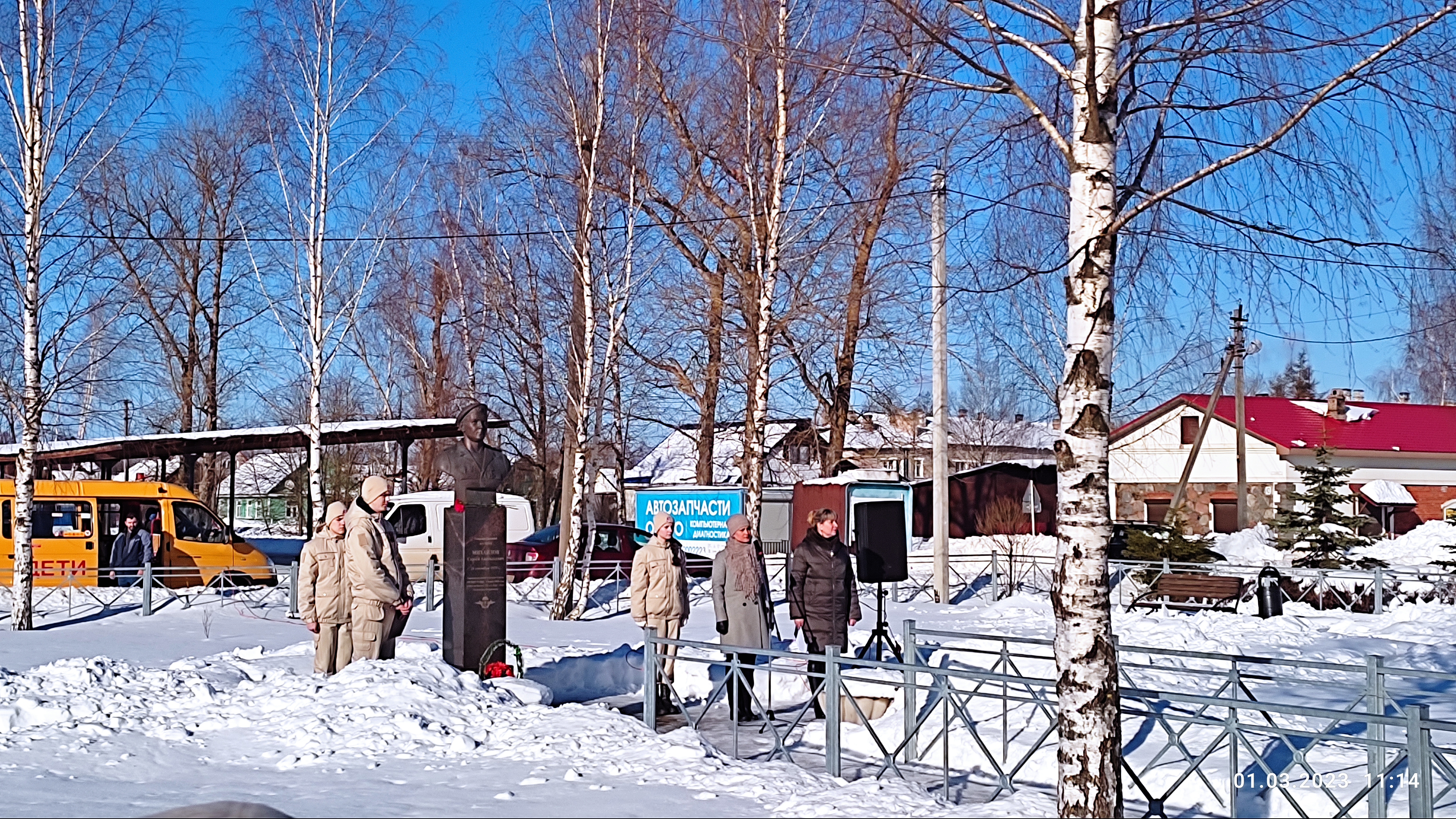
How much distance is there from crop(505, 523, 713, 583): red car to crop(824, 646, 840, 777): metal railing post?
15.0 meters

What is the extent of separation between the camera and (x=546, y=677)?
12.7 meters

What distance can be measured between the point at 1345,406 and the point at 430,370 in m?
33.7

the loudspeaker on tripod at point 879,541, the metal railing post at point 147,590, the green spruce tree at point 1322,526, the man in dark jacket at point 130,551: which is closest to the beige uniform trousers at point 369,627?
the loudspeaker on tripod at point 879,541

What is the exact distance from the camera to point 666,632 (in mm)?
11961

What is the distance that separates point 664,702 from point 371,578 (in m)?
2.60

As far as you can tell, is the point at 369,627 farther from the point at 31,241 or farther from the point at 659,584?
the point at 31,241

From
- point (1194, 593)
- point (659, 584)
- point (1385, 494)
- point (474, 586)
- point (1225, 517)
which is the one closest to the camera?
point (659, 584)

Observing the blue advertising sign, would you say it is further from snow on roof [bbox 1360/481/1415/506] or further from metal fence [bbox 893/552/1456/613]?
snow on roof [bbox 1360/481/1415/506]

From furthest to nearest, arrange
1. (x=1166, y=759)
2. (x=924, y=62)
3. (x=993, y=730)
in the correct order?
(x=993, y=730) → (x=1166, y=759) → (x=924, y=62)

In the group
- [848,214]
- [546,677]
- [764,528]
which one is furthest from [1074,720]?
[764,528]

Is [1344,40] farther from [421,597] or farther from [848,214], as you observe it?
[421,597]

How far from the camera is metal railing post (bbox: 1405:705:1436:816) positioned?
20.6 ft

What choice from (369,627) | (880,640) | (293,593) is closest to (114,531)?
(293,593)

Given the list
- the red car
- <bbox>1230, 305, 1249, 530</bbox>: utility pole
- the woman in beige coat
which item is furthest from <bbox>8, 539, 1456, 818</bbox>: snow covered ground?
<bbox>1230, 305, 1249, 530</bbox>: utility pole
